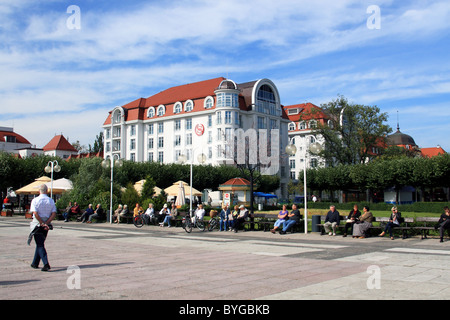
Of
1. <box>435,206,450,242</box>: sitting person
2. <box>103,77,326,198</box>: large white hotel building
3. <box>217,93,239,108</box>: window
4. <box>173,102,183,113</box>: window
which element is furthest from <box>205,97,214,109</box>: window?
<box>435,206,450,242</box>: sitting person

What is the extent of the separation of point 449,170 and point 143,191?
34.7 m

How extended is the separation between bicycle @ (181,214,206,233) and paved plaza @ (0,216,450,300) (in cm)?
614

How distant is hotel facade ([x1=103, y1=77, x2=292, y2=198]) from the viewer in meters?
69.4

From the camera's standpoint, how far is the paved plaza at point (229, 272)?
6.76 m

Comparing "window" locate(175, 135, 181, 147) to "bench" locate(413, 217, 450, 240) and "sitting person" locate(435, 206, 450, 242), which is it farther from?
"sitting person" locate(435, 206, 450, 242)

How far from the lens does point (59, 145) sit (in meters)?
105

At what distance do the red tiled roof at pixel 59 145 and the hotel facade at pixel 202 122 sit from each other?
22923 millimetres

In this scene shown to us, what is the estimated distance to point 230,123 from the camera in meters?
69.0

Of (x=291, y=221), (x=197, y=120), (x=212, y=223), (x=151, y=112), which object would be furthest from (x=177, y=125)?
(x=291, y=221)

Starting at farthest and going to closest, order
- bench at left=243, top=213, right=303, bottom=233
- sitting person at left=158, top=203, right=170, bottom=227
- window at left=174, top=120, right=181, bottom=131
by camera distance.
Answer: window at left=174, top=120, right=181, bottom=131 < sitting person at left=158, top=203, right=170, bottom=227 < bench at left=243, top=213, right=303, bottom=233

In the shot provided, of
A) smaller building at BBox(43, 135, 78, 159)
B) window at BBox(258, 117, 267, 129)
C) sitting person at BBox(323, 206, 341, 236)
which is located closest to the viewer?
sitting person at BBox(323, 206, 341, 236)

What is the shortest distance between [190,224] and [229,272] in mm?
11855
